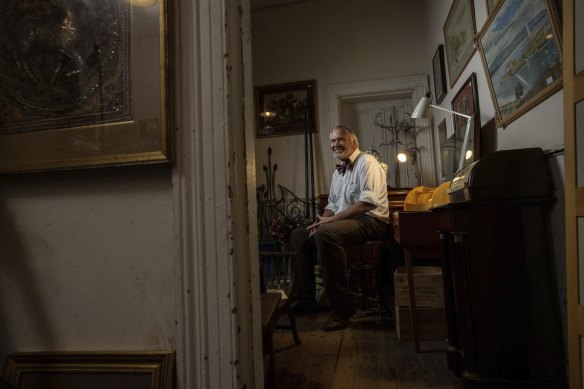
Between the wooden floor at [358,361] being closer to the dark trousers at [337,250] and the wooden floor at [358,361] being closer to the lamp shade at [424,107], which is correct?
the dark trousers at [337,250]

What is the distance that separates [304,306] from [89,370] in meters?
2.19

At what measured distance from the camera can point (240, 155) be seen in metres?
0.87

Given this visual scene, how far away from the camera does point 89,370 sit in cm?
84

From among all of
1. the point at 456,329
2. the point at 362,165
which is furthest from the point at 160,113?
the point at 362,165

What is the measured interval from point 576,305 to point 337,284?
1.62m

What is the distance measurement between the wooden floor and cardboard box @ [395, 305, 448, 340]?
4 centimetres

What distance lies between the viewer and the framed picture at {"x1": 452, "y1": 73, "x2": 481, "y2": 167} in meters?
2.08

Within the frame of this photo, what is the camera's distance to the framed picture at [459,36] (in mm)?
2256

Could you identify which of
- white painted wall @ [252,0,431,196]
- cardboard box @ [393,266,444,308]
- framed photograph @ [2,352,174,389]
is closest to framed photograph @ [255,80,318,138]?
white painted wall @ [252,0,431,196]

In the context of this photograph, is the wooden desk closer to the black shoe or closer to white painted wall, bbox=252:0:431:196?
the black shoe

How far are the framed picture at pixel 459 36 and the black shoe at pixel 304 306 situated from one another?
7.22 ft

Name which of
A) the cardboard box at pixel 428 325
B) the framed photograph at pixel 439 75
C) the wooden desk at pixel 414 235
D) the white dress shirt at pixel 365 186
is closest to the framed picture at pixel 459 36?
the framed photograph at pixel 439 75

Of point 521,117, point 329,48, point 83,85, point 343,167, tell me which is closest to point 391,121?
point 329,48

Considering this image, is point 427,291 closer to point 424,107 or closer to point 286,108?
point 424,107
